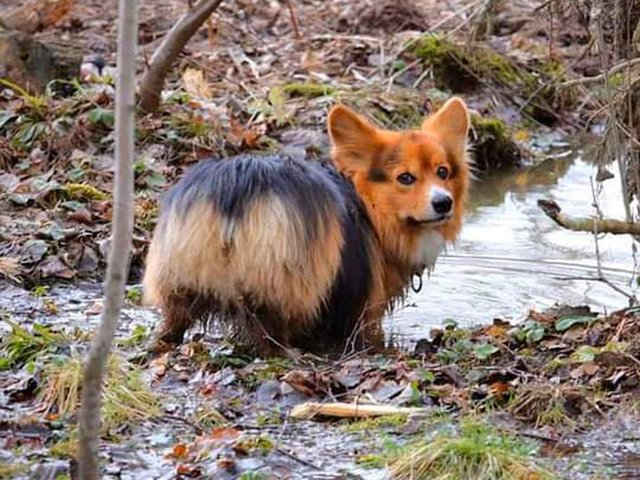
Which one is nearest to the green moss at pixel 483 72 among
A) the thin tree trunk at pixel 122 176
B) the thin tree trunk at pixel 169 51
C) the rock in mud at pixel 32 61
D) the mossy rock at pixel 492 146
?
the mossy rock at pixel 492 146

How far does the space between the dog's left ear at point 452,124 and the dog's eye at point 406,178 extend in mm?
413

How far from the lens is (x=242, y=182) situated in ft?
18.9

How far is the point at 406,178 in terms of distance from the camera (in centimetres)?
660

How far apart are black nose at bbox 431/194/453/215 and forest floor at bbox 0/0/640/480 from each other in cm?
60

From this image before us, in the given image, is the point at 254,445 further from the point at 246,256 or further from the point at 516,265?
the point at 516,265

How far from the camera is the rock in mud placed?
10.8m

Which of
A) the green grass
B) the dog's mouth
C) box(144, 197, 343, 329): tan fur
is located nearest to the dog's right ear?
the dog's mouth

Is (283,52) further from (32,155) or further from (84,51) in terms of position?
(32,155)

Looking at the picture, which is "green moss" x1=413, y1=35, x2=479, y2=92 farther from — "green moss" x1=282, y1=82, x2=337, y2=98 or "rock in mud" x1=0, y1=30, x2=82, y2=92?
"rock in mud" x1=0, y1=30, x2=82, y2=92

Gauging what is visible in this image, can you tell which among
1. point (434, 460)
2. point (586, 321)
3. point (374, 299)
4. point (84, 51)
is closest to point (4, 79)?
point (84, 51)

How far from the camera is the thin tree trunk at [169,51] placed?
29.7 feet

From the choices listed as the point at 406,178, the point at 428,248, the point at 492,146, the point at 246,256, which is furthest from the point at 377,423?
the point at 492,146

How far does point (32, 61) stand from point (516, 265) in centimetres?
482

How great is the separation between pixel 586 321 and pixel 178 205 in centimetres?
195
